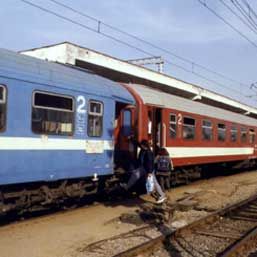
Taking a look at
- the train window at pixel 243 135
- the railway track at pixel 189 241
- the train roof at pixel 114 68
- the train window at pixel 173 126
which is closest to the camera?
the railway track at pixel 189 241

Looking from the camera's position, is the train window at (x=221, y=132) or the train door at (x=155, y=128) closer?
the train door at (x=155, y=128)

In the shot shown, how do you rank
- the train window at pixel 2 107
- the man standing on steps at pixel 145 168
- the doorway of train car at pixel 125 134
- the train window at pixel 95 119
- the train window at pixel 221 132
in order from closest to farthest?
1. the train window at pixel 2 107
2. the train window at pixel 95 119
3. the man standing on steps at pixel 145 168
4. the doorway of train car at pixel 125 134
5. the train window at pixel 221 132

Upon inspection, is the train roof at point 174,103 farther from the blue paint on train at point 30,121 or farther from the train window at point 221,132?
the blue paint on train at point 30,121

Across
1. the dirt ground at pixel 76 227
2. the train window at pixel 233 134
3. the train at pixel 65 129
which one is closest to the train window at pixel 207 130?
the train at pixel 65 129

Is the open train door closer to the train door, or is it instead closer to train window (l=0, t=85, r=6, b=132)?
the train door

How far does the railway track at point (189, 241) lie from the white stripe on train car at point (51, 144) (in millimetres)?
2340

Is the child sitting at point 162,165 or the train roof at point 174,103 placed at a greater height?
the train roof at point 174,103

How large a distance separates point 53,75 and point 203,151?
431 inches

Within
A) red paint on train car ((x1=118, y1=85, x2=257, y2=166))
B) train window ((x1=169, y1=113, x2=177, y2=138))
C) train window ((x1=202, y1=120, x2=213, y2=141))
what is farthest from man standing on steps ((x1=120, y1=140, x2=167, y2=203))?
train window ((x1=202, y1=120, x2=213, y2=141))

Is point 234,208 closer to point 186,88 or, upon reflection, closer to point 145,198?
point 145,198

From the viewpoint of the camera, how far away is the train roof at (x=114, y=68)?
59.3 feet

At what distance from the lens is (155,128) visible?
53.4ft

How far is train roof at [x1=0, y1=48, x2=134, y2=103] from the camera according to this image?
971 centimetres

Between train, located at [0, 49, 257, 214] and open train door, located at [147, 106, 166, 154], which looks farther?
open train door, located at [147, 106, 166, 154]
